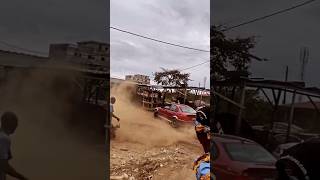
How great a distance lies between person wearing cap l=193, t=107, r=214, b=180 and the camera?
2.95 meters

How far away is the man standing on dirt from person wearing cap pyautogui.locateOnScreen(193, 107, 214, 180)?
1.26 meters

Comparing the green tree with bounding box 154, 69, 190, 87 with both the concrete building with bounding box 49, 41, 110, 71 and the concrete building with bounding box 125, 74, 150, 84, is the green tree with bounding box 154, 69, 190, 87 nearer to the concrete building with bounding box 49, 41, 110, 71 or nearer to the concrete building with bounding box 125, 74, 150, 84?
the concrete building with bounding box 125, 74, 150, 84

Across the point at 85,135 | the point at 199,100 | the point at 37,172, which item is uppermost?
the point at 199,100

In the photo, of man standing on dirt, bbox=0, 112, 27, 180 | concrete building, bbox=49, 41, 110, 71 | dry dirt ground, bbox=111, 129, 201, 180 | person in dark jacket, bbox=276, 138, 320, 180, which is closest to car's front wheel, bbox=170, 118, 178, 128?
dry dirt ground, bbox=111, 129, 201, 180

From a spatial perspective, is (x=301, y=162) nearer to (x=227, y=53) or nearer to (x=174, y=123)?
(x=227, y=53)

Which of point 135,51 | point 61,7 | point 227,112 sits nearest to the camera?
point 61,7

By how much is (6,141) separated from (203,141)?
1347 millimetres

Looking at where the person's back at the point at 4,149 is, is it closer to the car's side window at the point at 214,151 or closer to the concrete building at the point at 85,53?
the concrete building at the point at 85,53

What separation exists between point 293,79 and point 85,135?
4.62 ft

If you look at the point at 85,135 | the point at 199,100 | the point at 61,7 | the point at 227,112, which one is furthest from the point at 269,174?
the point at 61,7

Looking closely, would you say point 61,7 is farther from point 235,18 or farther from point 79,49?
point 235,18

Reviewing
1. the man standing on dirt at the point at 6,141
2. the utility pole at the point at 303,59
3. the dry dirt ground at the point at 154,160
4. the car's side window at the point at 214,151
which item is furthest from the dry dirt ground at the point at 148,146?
the utility pole at the point at 303,59

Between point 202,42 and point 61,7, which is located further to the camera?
point 202,42

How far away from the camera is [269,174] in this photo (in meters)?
2.64
